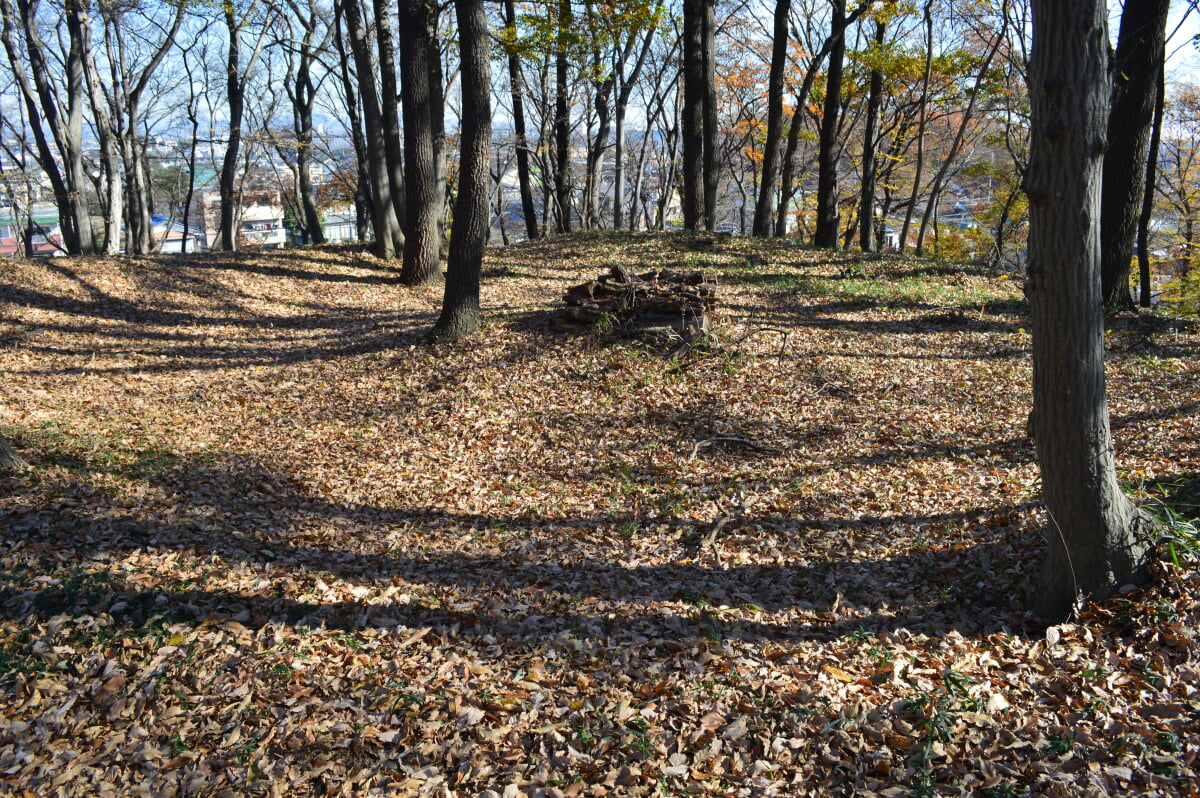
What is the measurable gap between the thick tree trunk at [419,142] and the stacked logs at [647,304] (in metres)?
4.40

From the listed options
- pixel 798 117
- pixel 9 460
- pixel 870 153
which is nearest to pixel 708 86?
pixel 798 117

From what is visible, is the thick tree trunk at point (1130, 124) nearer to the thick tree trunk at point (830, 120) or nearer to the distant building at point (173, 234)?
the thick tree trunk at point (830, 120)

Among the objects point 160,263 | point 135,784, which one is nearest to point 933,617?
point 135,784

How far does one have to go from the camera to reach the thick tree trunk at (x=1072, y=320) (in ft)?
11.6

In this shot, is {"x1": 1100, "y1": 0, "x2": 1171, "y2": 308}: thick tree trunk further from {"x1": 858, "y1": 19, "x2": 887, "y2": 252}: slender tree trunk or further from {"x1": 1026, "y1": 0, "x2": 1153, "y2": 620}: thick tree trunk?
{"x1": 858, "y1": 19, "x2": 887, "y2": 252}: slender tree trunk

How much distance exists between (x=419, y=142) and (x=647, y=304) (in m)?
5.66

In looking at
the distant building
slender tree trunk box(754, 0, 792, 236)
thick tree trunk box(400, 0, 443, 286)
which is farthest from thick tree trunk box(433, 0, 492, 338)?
the distant building

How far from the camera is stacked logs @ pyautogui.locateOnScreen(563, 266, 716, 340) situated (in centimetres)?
967

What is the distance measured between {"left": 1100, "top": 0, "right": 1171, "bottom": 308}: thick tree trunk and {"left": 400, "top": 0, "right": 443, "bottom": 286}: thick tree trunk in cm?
1023

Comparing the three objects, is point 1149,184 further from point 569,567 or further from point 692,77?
point 569,567

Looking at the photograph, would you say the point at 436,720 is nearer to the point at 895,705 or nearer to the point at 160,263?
the point at 895,705

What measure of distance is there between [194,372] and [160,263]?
5645 millimetres

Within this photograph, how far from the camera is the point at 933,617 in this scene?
4.59m

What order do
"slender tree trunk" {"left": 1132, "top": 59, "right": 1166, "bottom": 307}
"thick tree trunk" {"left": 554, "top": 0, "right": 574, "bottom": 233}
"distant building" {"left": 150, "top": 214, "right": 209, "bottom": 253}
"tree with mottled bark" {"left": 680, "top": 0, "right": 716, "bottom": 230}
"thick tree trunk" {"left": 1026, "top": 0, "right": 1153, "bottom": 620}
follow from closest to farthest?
"thick tree trunk" {"left": 1026, "top": 0, "right": 1153, "bottom": 620} → "slender tree trunk" {"left": 1132, "top": 59, "right": 1166, "bottom": 307} → "tree with mottled bark" {"left": 680, "top": 0, "right": 716, "bottom": 230} → "thick tree trunk" {"left": 554, "top": 0, "right": 574, "bottom": 233} → "distant building" {"left": 150, "top": 214, "right": 209, "bottom": 253}
